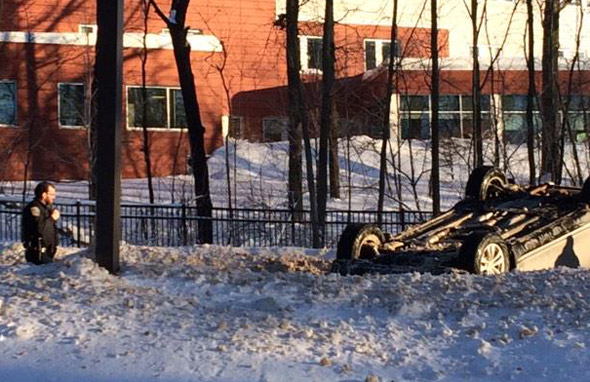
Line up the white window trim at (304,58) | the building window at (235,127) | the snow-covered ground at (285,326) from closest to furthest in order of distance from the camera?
the snow-covered ground at (285,326) → the white window trim at (304,58) → the building window at (235,127)

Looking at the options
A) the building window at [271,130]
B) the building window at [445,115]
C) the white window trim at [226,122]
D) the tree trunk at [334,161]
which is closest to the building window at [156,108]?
the white window trim at [226,122]

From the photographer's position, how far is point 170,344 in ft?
18.0

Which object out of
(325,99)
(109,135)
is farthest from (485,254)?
(325,99)

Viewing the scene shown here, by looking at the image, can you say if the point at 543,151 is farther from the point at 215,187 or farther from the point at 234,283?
the point at 234,283

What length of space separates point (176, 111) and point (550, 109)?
1414cm

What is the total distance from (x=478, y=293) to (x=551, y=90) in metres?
19.5

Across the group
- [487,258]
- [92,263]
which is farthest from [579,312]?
[92,263]

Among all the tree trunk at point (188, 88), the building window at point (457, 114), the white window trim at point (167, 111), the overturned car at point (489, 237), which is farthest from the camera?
the building window at point (457, 114)

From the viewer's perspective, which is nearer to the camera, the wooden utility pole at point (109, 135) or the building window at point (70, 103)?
the wooden utility pole at point (109, 135)

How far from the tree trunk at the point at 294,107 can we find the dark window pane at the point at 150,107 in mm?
7603

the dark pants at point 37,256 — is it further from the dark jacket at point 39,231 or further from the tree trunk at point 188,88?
the tree trunk at point 188,88

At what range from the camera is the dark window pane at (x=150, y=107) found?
3117 centimetres

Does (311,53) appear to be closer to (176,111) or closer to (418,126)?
(418,126)

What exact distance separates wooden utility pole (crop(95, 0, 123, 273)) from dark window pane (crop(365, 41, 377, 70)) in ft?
104
